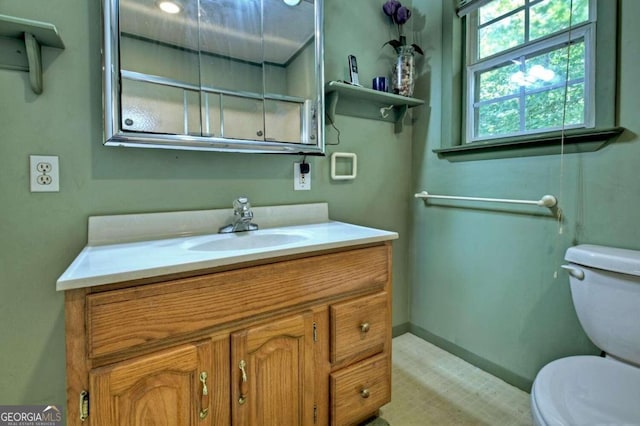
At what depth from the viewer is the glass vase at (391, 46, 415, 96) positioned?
5.53ft

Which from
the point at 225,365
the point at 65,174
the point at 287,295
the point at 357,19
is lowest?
the point at 225,365

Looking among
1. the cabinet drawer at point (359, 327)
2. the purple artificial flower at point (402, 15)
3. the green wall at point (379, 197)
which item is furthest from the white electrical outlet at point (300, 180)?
the purple artificial flower at point (402, 15)

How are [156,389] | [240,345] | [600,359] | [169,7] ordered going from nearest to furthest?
[156,389] → [240,345] → [600,359] → [169,7]

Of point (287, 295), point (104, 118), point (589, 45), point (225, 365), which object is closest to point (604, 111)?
point (589, 45)

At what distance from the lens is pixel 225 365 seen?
2.85 feet

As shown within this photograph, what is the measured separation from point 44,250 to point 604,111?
200cm

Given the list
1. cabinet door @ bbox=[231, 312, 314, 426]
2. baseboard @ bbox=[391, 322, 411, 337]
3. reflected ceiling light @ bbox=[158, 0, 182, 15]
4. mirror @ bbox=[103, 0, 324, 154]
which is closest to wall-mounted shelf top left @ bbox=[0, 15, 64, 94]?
mirror @ bbox=[103, 0, 324, 154]

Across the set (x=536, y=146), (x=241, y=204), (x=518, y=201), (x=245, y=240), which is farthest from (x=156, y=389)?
(x=536, y=146)

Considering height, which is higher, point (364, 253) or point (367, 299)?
point (364, 253)

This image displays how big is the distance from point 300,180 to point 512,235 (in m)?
1.02

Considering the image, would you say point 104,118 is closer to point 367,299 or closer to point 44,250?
point 44,250

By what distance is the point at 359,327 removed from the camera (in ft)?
Answer: 3.75

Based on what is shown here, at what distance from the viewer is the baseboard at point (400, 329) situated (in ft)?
6.41

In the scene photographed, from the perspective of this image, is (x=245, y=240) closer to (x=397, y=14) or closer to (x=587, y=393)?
(x=587, y=393)
